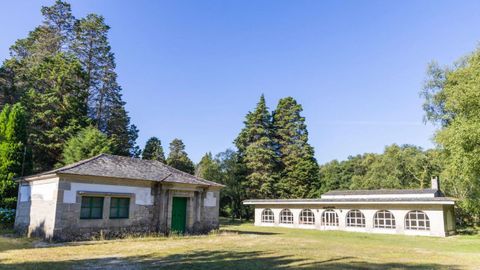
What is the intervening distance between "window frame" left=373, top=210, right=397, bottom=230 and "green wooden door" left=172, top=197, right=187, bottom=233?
A: 16.0 meters

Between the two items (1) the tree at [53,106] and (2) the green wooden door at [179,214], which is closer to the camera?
(2) the green wooden door at [179,214]

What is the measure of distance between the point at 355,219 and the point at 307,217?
4.49 meters

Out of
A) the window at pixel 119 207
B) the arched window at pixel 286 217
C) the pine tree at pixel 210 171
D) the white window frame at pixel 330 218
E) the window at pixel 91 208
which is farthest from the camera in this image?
the pine tree at pixel 210 171

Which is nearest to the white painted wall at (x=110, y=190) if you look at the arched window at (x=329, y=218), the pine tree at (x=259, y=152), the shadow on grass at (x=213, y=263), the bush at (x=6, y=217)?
the shadow on grass at (x=213, y=263)

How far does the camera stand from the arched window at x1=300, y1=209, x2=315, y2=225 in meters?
30.5

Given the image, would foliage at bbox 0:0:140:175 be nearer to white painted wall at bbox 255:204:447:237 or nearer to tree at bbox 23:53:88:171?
tree at bbox 23:53:88:171

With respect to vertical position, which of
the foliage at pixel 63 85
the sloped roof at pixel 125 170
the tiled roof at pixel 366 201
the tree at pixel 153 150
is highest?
the foliage at pixel 63 85

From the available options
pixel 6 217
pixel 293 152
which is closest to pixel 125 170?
A: pixel 6 217

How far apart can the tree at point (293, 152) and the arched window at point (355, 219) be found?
44.0ft

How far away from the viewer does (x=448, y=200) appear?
22953mm

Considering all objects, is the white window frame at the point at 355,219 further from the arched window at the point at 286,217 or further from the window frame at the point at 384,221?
the arched window at the point at 286,217

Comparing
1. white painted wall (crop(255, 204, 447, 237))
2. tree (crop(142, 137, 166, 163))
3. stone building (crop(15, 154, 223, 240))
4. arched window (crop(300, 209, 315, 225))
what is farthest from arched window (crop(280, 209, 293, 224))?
tree (crop(142, 137, 166, 163))

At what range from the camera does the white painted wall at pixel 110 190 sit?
14789mm

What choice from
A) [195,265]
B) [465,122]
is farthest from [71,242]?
[465,122]
